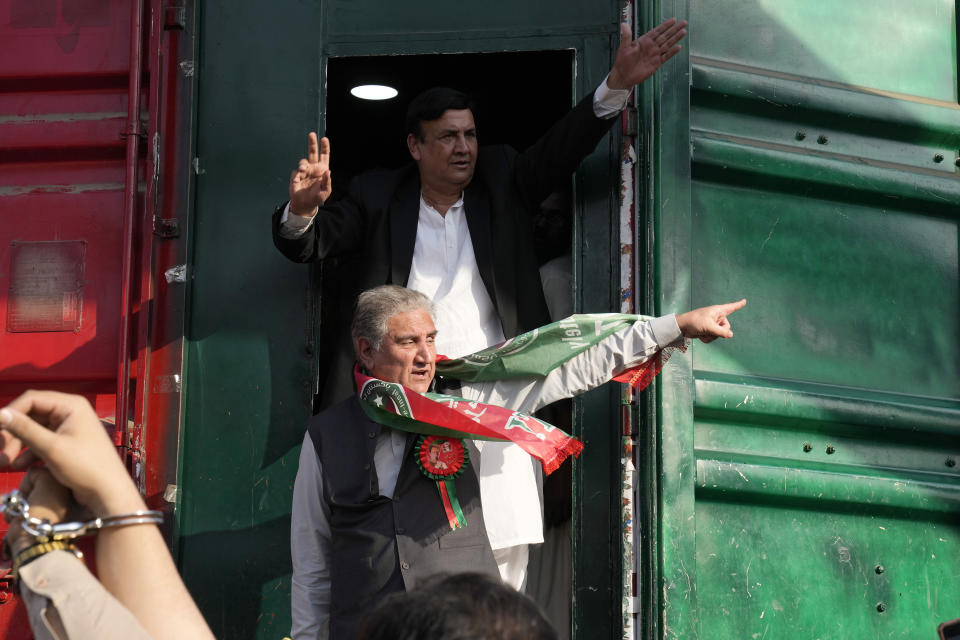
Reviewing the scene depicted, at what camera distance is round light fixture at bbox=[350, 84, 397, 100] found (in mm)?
4625

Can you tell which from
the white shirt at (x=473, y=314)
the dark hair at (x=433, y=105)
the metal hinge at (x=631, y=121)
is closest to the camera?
the white shirt at (x=473, y=314)

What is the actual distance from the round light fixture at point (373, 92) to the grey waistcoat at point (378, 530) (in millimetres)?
2108

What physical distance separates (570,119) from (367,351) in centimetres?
82

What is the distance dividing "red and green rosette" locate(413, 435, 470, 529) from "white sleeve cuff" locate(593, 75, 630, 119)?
943 millimetres

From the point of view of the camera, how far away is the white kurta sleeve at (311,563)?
110 inches

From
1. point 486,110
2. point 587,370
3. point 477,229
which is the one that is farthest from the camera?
point 486,110

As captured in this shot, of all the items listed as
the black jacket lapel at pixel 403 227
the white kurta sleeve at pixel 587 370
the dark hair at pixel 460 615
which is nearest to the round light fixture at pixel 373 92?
the black jacket lapel at pixel 403 227

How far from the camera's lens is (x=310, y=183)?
303 cm

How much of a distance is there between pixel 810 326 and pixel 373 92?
2.23 meters

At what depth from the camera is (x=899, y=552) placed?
9.84 ft

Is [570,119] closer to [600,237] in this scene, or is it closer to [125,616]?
[600,237]

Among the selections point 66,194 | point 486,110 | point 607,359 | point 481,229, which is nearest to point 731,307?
point 607,359

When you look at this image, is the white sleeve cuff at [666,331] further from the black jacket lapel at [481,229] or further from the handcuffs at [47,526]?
the handcuffs at [47,526]

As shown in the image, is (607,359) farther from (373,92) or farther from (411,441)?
(373,92)
